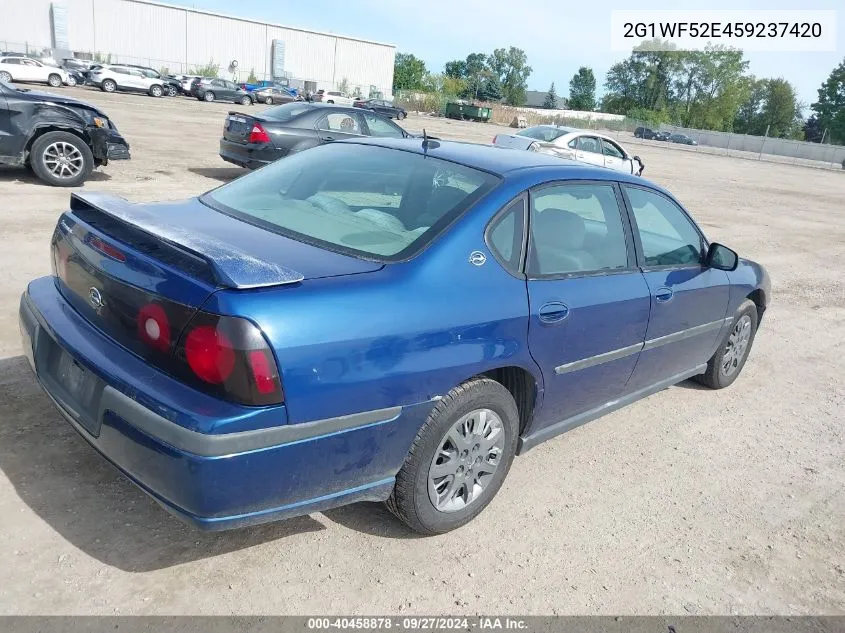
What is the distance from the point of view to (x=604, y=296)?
11.0 ft

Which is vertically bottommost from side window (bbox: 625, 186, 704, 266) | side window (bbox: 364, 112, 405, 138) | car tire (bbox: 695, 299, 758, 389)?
car tire (bbox: 695, 299, 758, 389)

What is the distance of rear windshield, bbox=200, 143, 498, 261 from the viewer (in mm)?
2885

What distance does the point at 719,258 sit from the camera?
4.20 m

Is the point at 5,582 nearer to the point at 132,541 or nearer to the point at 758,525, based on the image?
the point at 132,541

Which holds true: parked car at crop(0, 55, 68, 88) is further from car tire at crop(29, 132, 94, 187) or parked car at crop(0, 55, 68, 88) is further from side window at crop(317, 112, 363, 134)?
car tire at crop(29, 132, 94, 187)

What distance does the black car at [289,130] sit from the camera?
10.9 metres

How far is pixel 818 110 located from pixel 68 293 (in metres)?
111

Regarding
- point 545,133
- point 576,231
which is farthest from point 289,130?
point 576,231

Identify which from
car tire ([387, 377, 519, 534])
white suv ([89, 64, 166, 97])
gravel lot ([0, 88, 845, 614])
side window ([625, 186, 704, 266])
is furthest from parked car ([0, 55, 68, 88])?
car tire ([387, 377, 519, 534])

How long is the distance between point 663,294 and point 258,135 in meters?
8.60

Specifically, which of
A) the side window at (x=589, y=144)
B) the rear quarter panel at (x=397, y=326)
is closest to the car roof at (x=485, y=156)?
the rear quarter panel at (x=397, y=326)

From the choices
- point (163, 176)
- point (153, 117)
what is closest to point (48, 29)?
point (153, 117)

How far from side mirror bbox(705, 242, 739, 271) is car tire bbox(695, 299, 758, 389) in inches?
24.9

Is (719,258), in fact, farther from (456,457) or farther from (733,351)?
(456,457)
